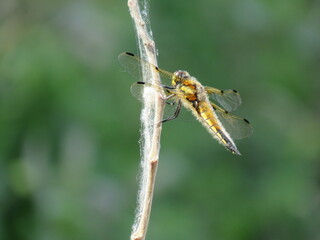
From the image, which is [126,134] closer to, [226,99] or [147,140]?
[226,99]

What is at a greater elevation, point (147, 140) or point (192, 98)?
point (192, 98)

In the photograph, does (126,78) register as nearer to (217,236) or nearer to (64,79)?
(64,79)

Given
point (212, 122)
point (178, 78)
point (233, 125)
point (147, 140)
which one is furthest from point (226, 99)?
point (147, 140)

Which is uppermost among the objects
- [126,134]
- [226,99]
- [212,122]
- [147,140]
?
[126,134]

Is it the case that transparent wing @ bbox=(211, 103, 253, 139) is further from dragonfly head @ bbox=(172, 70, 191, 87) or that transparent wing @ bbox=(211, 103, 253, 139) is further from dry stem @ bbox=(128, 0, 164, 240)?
dry stem @ bbox=(128, 0, 164, 240)

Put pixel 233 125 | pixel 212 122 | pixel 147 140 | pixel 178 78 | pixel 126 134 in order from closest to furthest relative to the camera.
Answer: pixel 147 140 < pixel 178 78 < pixel 212 122 < pixel 233 125 < pixel 126 134

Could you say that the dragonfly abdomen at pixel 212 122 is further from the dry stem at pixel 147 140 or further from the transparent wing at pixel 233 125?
the dry stem at pixel 147 140

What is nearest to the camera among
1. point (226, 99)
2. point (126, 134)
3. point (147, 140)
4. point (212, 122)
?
point (147, 140)
